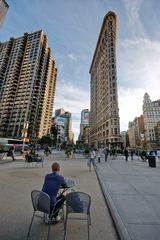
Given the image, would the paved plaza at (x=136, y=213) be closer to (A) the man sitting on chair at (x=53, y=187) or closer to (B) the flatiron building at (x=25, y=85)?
(A) the man sitting on chair at (x=53, y=187)

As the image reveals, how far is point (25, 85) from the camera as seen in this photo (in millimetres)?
96250

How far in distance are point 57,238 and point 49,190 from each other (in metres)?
0.93

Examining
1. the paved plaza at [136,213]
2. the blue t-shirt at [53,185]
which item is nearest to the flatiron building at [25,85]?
the paved plaza at [136,213]

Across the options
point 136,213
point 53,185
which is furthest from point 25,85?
point 136,213

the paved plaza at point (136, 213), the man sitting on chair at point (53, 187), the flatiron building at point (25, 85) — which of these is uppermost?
the flatiron building at point (25, 85)

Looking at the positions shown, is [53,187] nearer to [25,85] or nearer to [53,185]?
[53,185]

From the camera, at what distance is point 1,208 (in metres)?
4.18

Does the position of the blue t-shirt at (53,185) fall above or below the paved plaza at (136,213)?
above

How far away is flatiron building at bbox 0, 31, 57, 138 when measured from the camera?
3506 inches

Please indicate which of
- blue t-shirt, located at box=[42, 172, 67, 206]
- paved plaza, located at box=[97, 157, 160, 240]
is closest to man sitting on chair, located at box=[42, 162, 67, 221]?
blue t-shirt, located at box=[42, 172, 67, 206]

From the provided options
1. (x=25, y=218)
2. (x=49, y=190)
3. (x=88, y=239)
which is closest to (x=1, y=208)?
(x=25, y=218)

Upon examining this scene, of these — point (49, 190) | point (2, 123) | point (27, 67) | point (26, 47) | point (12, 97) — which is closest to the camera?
point (49, 190)

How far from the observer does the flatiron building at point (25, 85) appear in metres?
89.1

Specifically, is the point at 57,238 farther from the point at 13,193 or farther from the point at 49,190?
the point at 13,193
